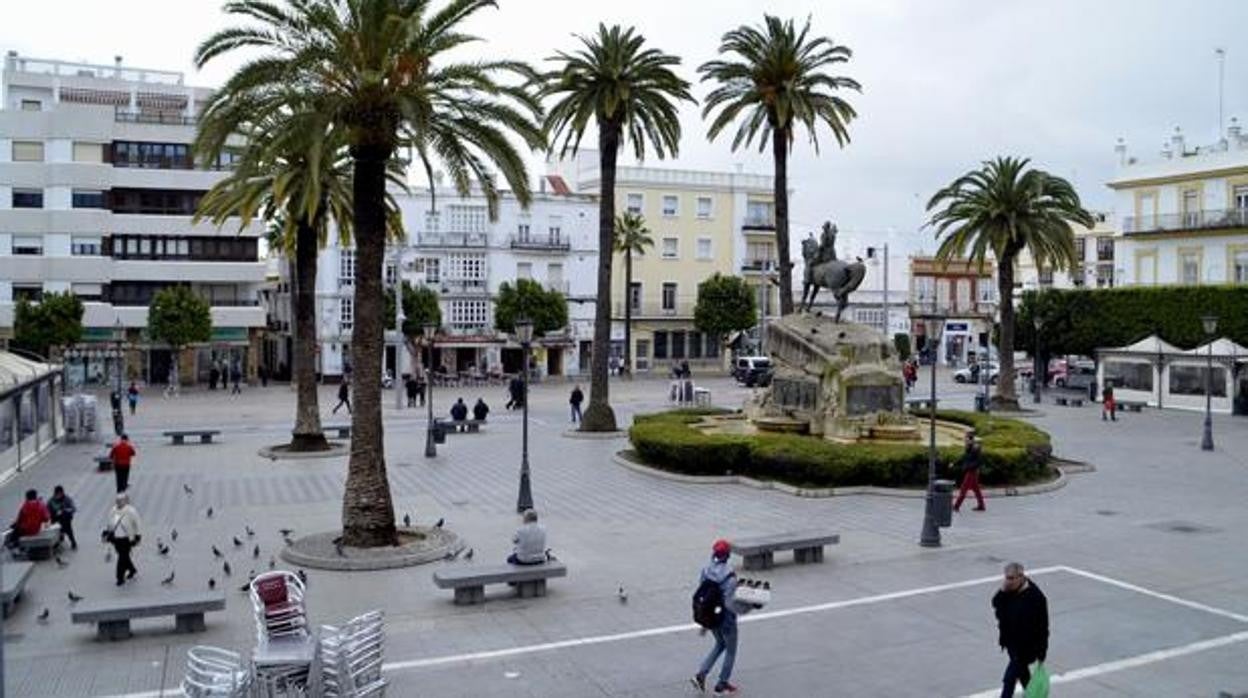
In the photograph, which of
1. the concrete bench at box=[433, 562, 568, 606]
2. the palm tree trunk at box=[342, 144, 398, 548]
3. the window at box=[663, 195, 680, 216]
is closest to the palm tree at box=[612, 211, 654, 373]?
the window at box=[663, 195, 680, 216]

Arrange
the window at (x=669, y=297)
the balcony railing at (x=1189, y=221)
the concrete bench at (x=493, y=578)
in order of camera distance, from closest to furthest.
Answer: the concrete bench at (x=493, y=578) < the balcony railing at (x=1189, y=221) < the window at (x=669, y=297)

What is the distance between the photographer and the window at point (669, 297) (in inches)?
3017

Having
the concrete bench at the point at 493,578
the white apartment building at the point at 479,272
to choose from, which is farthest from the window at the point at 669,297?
the concrete bench at the point at 493,578

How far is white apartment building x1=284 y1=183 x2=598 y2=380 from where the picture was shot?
216 feet

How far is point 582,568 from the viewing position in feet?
53.9

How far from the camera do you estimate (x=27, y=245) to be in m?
57.0

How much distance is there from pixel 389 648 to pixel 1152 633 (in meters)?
9.06

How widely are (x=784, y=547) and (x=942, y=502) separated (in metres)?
Result: 3.37

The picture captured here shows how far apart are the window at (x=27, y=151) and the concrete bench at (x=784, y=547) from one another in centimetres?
5283

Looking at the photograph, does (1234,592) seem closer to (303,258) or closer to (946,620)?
(946,620)

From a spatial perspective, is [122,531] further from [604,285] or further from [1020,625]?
[604,285]

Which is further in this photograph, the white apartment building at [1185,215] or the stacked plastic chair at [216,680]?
the white apartment building at [1185,215]

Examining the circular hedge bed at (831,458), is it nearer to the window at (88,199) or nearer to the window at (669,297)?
the window at (88,199)

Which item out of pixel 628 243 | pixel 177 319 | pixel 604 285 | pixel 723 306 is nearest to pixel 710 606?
pixel 604 285
